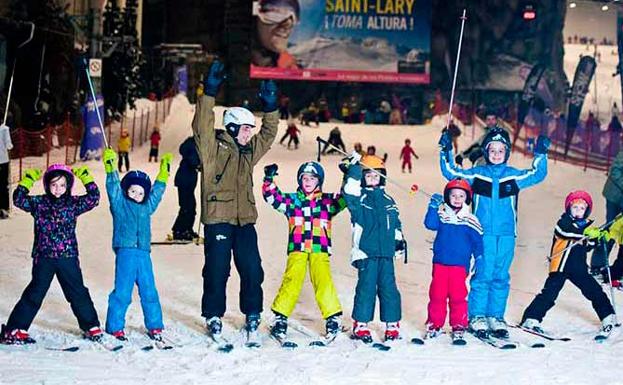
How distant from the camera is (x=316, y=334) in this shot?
22.3 feet

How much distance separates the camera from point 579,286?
712 cm

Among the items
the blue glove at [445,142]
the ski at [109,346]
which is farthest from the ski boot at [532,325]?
the ski at [109,346]

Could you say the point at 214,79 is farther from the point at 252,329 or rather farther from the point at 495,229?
the point at 495,229

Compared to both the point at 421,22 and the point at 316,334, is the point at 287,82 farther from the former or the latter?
the point at 316,334

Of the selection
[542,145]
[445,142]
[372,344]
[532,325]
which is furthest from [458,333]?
[542,145]

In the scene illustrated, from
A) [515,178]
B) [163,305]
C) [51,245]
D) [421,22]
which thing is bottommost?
[163,305]

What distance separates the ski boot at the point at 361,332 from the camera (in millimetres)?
6551

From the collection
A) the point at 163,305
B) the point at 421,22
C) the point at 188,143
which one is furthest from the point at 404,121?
the point at 163,305

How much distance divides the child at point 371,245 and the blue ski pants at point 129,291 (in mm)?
1369

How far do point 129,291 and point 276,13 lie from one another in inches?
1278

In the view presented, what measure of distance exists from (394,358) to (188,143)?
539 centimetres

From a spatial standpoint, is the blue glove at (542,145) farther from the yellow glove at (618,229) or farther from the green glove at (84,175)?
the green glove at (84,175)

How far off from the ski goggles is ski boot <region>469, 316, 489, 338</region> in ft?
105

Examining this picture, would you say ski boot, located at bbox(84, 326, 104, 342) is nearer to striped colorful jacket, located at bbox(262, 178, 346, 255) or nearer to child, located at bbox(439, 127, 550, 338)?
striped colorful jacket, located at bbox(262, 178, 346, 255)
